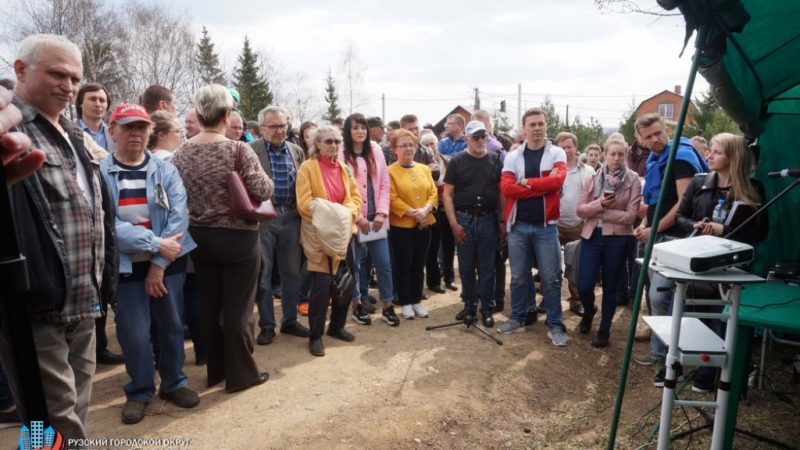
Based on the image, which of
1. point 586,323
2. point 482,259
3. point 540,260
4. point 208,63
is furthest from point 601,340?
point 208,63

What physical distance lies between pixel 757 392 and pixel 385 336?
10.8ft

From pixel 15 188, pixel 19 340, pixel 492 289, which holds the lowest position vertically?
pixel 492 289

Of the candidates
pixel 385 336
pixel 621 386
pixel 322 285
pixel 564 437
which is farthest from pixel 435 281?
pixel 621 386

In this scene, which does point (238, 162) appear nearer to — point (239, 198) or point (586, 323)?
point (239, 198)

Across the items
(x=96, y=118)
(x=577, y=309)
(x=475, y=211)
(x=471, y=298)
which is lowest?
(x=577, y=309)

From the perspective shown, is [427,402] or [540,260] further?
[540,260]

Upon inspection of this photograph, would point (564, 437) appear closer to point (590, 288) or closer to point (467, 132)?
point (590, 288)

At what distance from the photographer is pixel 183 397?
345cm

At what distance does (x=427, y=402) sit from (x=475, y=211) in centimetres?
223

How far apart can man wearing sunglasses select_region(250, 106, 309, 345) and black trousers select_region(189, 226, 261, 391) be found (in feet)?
3.46

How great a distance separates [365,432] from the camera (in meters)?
3.22

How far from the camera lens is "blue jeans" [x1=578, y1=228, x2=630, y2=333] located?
16.3 feet

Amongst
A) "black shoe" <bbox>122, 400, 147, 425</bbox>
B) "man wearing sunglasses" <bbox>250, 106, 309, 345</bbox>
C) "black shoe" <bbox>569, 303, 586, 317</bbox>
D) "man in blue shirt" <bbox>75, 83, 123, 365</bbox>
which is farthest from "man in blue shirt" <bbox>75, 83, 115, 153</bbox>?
"black shoe" <bbox>569, 303, 586, 317</bbox>

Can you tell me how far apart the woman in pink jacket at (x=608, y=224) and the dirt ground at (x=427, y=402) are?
597mm
